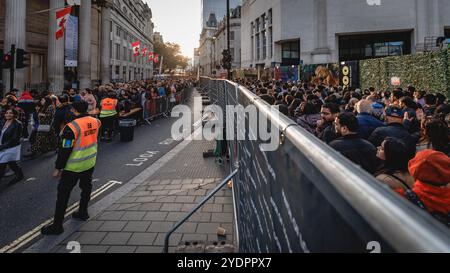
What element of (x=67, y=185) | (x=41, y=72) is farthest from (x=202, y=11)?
(x=67, y=185)

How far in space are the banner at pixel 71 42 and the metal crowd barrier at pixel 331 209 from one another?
2802 centimetres

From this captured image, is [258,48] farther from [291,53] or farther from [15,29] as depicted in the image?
[15,29]

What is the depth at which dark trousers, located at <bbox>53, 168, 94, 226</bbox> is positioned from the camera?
5.24 meters

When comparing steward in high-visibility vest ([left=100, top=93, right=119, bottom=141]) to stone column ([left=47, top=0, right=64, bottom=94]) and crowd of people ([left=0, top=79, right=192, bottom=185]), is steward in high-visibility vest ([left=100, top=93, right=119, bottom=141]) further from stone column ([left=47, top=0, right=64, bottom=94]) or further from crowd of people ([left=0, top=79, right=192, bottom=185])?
stone column ([left=47, top=0, right=64, bottom=94])

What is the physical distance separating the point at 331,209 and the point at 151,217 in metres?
5.15

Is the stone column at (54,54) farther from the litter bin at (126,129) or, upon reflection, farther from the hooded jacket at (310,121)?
the hooded jacket at (310,121)

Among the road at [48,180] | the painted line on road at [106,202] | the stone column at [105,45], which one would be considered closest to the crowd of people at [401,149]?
the painted line on road at [106,202]

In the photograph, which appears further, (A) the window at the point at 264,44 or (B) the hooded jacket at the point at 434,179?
(A) the window at the point at 264,44

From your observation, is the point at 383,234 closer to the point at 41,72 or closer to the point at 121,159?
the point at 121,159

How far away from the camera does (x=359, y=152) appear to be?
3955mm

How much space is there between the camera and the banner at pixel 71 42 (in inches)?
1043

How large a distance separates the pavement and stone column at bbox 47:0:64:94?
21561mm

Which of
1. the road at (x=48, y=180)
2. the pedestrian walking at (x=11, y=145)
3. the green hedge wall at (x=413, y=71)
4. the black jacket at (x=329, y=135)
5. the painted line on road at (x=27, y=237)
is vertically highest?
the green hedge wall at (x=413, y=71)
